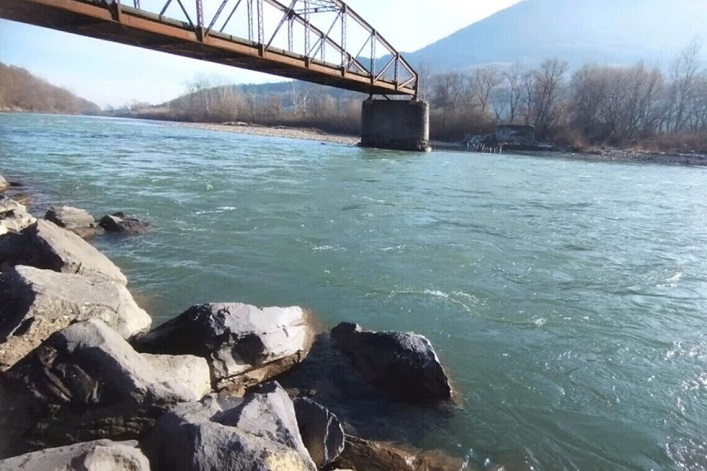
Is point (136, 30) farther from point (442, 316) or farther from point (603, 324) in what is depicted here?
point (603, 324)

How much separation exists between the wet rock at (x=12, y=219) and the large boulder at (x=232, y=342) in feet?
14.1

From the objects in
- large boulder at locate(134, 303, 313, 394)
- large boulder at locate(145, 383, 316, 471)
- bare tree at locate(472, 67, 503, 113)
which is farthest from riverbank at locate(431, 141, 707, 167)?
large boulder at locate(145, 383, 316, 471)

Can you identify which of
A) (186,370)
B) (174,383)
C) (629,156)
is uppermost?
(629,156)

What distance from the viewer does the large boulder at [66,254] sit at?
5.48 meters

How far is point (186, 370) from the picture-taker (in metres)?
4.05

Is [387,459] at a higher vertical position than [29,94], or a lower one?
lower

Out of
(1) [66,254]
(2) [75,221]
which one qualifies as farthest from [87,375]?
(2) [75,221]

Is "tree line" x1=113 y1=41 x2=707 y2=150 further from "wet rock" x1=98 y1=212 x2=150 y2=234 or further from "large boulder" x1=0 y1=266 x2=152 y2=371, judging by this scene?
"large boulder" x1=0 y1=266 x2=152 y2=371

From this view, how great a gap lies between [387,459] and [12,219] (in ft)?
26.1

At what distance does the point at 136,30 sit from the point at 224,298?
17.4 meters

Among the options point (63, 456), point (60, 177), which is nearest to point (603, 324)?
point (63, 456)

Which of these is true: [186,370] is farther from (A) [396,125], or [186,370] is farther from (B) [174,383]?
(A) [396,125]

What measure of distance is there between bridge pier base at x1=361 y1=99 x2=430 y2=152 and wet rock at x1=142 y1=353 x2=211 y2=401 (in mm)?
39108

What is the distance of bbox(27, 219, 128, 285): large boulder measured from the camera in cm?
548
